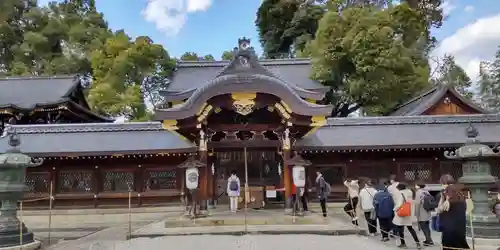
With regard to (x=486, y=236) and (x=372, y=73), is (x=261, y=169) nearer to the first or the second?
(x=486, y=236)

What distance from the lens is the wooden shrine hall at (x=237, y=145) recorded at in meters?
13.6

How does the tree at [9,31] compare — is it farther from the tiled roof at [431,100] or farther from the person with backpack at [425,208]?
the person with backpack at [425,208]

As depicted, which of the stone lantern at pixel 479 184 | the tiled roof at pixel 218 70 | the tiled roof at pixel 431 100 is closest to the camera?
the stone lantern at pixel 479 184

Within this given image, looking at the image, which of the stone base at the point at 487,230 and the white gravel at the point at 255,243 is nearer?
the white gravel at the point at 255,243

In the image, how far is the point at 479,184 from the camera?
10492 millimetres

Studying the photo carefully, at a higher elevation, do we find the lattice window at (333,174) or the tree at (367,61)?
the tree at (367,61)

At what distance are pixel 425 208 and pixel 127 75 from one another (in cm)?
2723

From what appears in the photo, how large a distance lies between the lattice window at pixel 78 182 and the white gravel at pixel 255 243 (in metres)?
8.16

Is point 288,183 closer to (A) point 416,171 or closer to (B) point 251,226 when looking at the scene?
(B) point 251,226

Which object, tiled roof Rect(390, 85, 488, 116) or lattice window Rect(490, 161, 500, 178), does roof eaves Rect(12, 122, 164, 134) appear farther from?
lattice window Rect(490, 161, 500, 178)

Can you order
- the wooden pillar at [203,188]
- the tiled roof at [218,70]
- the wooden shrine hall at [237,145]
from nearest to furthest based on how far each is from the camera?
the wooden pillar at [203,188]
the wooden shrine hall at [237,145]
the tiled roof at [218,70]

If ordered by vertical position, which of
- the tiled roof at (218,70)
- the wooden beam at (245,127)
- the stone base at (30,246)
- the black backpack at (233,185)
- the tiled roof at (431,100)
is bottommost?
the stone base at (30,246)

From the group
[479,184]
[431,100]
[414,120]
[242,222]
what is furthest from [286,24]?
[479,184]

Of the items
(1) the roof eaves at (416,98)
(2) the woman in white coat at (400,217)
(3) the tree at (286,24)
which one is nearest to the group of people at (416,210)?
(2) the woman in white coat at (400,217)
